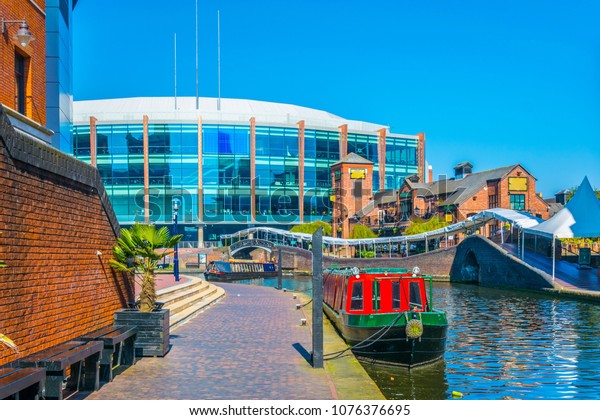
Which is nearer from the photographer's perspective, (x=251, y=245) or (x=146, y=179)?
(x=251, y=245)

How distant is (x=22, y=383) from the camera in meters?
8.12

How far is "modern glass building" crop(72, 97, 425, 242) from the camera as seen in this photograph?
82938 millimetres

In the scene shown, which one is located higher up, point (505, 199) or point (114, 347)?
point (505, 199)

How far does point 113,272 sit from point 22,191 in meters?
5.07

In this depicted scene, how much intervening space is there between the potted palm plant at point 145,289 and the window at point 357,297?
21.4 feet

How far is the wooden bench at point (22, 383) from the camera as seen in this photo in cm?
778

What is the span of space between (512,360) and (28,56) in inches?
614

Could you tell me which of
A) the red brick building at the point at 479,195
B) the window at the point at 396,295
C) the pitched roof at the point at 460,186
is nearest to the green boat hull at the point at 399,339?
the window at the point at 396,295

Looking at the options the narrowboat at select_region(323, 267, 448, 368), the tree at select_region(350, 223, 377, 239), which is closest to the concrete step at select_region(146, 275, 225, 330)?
the narrowboat at select_region(323, 267, 448, 368)

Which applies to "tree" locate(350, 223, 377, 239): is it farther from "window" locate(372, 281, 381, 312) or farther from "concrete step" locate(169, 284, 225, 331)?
"window" locate(372, 281, 381, 312)

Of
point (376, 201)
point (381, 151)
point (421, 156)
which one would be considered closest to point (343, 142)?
point (381, 151)

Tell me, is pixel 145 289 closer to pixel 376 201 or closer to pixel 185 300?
pixel 185 300

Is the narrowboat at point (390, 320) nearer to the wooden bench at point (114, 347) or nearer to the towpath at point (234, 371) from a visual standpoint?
the towpath at point (234, 371)

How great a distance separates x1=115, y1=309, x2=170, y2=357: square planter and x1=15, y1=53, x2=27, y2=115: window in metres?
5.68
